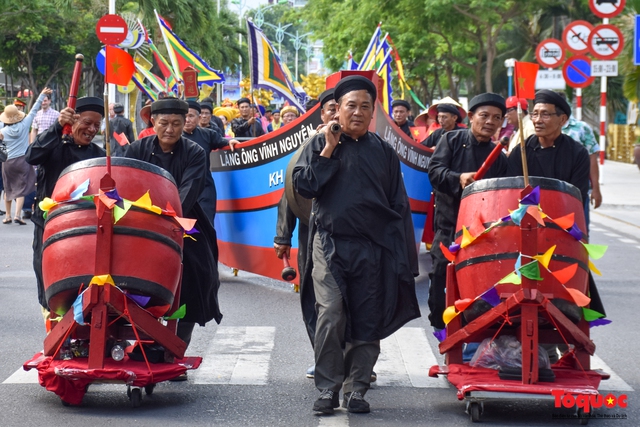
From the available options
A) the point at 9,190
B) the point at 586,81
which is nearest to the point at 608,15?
the point at 586,81

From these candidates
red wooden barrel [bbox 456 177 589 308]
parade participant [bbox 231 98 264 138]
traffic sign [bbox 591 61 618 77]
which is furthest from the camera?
traffic sign [bbox 591 61 618 77]

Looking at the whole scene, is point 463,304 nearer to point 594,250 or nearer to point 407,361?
point 594,250

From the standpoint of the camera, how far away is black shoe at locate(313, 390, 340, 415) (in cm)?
592

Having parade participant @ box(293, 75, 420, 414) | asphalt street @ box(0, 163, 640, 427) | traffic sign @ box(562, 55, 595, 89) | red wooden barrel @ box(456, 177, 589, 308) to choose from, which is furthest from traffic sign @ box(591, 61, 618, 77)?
parade participant @ box(293, 75, 420, 414)

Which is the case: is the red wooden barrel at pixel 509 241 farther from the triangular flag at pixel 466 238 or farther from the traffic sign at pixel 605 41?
the traffic sign at pixel 605 41

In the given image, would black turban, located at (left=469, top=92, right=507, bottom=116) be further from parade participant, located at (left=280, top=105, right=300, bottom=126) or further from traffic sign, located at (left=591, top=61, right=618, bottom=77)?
traffic sign, located at (left=591, top=61, right=618, bottom=77)

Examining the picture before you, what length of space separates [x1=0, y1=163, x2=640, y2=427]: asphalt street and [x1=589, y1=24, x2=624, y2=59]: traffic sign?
36.5ft


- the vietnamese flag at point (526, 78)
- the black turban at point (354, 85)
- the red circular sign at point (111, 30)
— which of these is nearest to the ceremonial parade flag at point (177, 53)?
the red circular sign at point (111, 30)

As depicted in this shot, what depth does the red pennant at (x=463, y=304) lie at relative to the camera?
5906 mm

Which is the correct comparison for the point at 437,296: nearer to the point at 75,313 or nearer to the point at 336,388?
the point at 336,388

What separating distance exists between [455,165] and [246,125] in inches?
420

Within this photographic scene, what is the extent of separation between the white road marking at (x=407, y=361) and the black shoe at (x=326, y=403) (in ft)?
2.75

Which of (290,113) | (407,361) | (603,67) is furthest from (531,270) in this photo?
(603,67)

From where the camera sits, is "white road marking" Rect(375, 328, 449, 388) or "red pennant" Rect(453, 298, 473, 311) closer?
"red pennant" Rect(453, 298, 473, 311)
